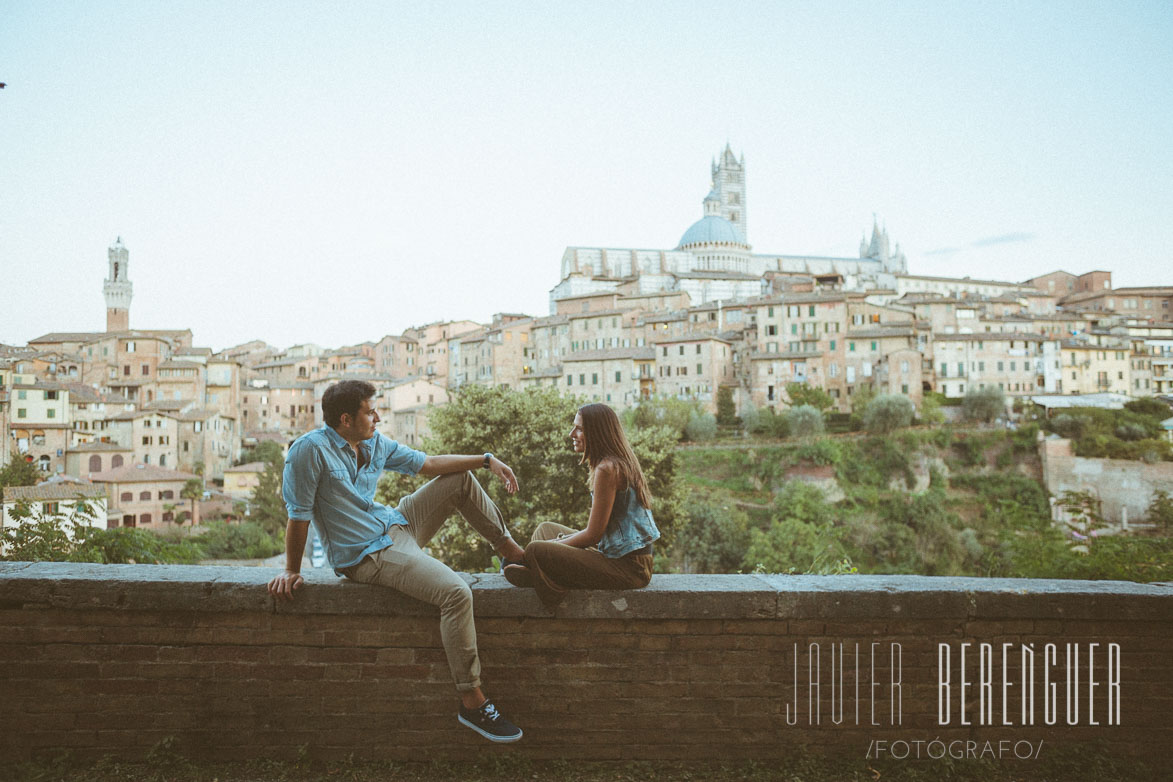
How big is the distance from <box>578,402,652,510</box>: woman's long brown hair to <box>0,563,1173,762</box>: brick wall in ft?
1.70

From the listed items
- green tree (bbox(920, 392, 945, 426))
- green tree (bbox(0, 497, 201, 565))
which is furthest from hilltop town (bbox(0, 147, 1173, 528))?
green tree (bbox(0, 497, 201, 565))

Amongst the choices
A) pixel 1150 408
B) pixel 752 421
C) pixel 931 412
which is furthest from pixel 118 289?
pixel 1150 408

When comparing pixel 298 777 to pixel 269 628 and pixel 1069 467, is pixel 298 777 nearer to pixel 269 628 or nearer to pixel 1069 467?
pixel 269 628

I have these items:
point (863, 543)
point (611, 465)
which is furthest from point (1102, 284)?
point (611, 465)

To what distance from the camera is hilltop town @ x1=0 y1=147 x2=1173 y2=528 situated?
1849 inches

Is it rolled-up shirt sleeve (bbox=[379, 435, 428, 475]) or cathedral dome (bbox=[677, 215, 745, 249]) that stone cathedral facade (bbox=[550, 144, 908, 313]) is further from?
rolled-up shirt sleeve (bbox=[379, 435, 428, 475])

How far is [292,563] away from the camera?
334 centimetres

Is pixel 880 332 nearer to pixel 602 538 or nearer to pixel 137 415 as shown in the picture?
pixel 137 415

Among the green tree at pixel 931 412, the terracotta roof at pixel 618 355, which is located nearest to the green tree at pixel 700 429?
the terracotta roof at pixel 618 355

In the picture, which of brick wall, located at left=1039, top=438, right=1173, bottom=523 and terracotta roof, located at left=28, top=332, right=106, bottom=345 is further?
terracotta roof, located at left=28, top=332, right=106, bottom=345

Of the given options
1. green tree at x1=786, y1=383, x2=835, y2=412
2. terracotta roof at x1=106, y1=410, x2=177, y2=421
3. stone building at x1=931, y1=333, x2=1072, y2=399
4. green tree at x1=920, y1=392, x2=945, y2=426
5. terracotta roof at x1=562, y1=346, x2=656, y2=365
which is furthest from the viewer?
terracotta roof at x1=562, y1=346, x2=656, y2=365

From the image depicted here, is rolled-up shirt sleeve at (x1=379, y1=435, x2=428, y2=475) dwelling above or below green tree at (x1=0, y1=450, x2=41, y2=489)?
above

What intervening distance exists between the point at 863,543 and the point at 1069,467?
15.1 metres

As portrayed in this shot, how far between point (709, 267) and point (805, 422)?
190ft
